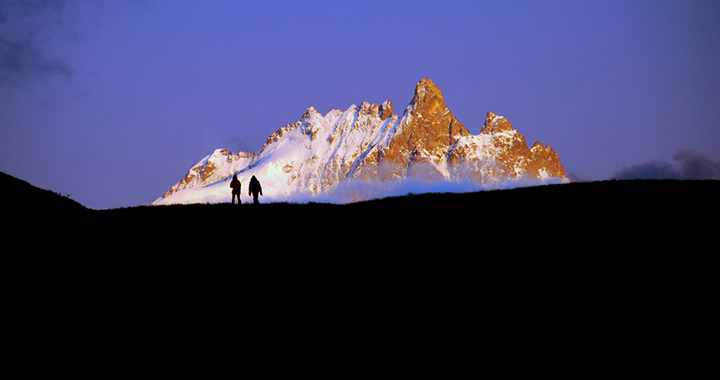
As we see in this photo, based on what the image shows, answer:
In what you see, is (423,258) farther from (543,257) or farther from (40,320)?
(40,320)

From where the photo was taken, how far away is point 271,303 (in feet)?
57.8

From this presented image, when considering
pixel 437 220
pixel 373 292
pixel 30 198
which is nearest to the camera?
pixel 373 292

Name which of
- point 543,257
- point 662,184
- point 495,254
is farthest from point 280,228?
point 662,184

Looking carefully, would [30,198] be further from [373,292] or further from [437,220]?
[437,220]

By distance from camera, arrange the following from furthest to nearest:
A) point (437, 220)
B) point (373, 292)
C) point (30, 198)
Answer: point (437, 220), point (30, 198), point (373, 292)

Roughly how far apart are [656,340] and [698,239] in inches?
304

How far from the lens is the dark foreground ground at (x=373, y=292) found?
14.6 m

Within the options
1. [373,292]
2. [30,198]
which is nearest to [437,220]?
[373,292]

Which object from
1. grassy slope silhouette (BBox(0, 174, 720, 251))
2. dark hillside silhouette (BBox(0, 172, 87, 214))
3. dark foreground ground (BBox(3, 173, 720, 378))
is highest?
dark hillside silhouette (BBox(0, 172, 87, 214))

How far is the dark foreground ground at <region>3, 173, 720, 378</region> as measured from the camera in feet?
47.8

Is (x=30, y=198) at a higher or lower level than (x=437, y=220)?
higher

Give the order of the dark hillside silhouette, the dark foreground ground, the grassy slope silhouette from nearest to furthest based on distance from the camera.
Answer: the dark foreground ground, the grassy slope silhouette, the dark hillside silhouette

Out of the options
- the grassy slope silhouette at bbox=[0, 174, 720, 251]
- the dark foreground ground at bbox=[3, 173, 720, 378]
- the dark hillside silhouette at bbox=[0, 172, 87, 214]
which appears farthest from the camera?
the dark hillside silhouette at bbox=[0, 172, 87, 214]

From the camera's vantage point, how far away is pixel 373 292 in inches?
725
